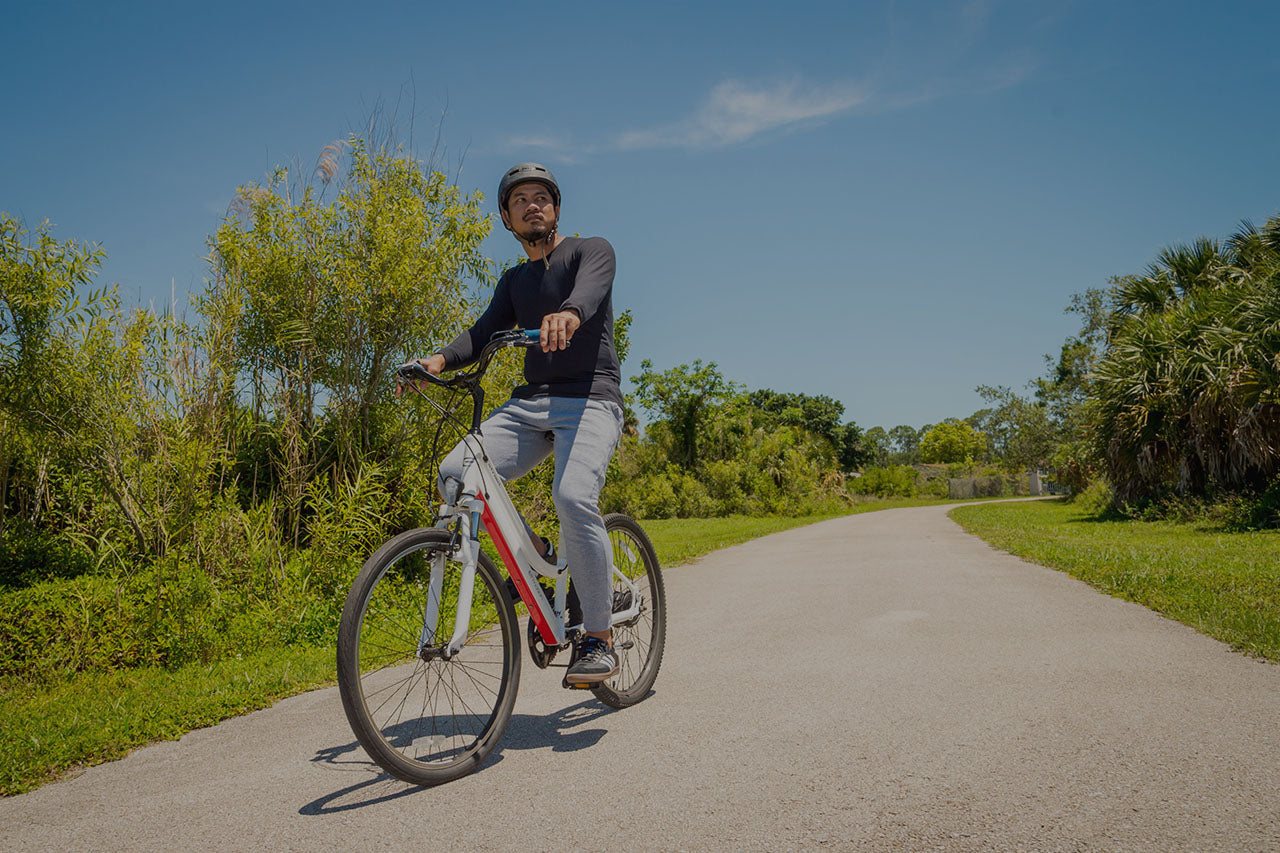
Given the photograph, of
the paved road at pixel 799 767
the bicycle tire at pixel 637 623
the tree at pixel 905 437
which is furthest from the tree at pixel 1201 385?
the tree at pixel 905 437

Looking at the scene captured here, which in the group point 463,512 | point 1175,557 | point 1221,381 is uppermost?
point 1221,381

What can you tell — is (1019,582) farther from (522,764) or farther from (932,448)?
(932,448)

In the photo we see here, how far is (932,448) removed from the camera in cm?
10650

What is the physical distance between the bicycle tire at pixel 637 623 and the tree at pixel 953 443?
327 feet

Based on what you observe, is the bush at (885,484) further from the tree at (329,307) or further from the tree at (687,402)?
the tree at (329,307)

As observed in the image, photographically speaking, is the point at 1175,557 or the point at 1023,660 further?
the point at 1175,557

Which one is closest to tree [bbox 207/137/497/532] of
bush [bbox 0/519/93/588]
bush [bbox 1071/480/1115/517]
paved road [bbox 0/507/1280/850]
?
bush [bbox 0/519/93/588]

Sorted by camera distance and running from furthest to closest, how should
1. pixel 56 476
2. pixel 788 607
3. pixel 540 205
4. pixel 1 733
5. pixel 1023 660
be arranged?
pixel 56 476
pixel 788 607
pixel 1023 660
pixel 1 733
pixel 540 205

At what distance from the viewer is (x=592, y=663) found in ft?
10.7

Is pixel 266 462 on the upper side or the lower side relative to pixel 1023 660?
upper

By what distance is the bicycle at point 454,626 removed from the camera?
2674mm

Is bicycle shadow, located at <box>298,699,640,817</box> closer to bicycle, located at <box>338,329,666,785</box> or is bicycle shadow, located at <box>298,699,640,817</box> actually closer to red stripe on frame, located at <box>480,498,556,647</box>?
bicycle, located at <box>338,329,666,785</box>

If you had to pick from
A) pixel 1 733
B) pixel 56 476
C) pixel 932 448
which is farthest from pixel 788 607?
pixel 932 448

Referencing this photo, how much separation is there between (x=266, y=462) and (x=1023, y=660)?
6.85m
